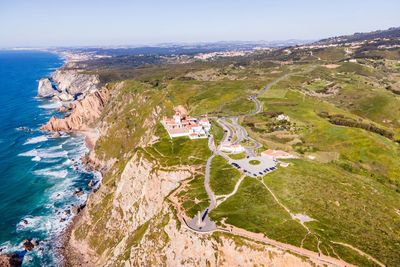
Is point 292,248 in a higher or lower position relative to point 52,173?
higher

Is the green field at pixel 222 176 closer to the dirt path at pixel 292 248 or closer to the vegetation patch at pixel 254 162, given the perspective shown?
the vegetation patch at pixel 254 162

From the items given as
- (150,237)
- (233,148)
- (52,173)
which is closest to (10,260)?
(150,237)

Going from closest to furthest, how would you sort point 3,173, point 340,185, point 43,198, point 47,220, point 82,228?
point 340,185
point 82,228
point 47,220
point 43,198
point 3,173

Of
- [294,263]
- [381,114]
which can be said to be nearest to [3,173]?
[294,263]

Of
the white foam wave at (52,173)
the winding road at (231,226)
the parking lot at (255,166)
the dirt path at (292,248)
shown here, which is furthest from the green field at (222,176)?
the white foam wave at (52,173)

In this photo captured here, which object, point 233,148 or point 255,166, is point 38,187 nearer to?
point 233,148

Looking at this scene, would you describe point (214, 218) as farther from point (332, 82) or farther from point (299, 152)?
point (332, 82)
